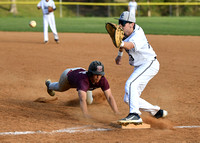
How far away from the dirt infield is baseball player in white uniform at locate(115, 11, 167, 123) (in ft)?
1.15

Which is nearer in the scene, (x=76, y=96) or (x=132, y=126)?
A: (x=132, y=126)

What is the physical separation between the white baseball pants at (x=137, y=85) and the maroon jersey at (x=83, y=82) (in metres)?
0.62

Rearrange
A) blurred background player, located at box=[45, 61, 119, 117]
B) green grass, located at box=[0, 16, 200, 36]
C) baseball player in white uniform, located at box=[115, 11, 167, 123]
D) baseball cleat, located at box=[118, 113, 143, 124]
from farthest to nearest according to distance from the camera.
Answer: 1. green grass, located at box=[0, 16, 200, 36]
2. blurred background player, located at box=[45, 61, 119, 117]
3. baseball player in white uniform, located at box=[115, 11, 167, 123]
4. baseball cleat, located at box=[118, 113, 143, 124]

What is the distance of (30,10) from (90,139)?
39.5 meters

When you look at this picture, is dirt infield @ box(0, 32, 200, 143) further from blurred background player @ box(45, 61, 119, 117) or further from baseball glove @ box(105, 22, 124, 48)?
baseball glove @ box(105, 22, 124, 48)

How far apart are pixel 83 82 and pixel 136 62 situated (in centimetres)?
97

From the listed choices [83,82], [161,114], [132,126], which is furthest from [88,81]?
[161,114]

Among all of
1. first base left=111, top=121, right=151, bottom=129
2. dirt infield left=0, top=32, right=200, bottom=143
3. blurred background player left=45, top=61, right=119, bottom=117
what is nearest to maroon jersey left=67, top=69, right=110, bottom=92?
blurred background player left=45, top=61, right=119, bottom=117

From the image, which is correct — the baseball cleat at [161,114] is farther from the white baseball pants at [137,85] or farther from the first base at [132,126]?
the first base at [132,126]

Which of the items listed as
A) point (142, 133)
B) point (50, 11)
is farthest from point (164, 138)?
point (50, 11)

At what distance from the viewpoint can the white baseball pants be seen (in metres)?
6.02

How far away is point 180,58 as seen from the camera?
13.7 m

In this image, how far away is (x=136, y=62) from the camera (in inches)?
248

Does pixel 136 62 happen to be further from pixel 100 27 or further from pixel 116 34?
pixel 100 27
